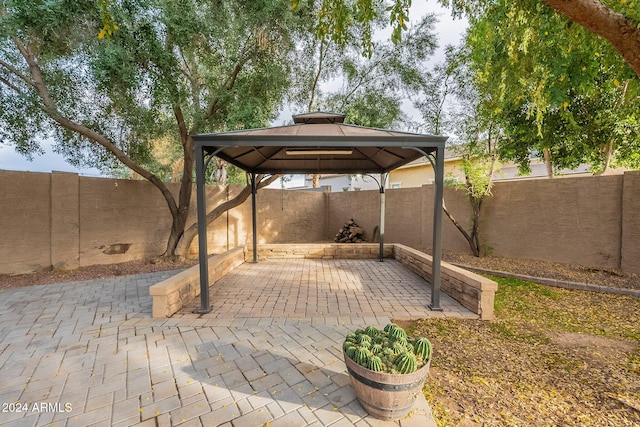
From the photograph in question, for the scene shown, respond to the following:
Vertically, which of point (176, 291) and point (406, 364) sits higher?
point (406, 364)

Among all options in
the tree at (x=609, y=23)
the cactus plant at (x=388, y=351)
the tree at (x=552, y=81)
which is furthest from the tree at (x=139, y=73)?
the tree at (x=609, y=23)

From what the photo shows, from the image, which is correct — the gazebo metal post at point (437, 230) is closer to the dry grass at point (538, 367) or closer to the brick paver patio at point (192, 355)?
the brick paver patio at point (192, 355)

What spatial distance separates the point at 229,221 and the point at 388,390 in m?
7.52

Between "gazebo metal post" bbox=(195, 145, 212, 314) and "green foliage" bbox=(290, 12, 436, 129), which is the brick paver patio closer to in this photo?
"gazebo metal post" bbox=(195, 145, 212, 314)

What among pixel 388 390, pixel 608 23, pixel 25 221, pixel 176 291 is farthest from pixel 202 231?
pixel 25 221

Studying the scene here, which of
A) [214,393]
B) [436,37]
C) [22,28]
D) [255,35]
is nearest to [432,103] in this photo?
[436,37]

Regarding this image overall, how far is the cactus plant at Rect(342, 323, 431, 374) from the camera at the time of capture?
68.6 inches

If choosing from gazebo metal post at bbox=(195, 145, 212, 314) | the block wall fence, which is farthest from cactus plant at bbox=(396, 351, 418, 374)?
the block wall fence

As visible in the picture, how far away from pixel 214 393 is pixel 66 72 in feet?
25.1

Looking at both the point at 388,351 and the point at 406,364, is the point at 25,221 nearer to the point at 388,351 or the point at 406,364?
the point at 388,351

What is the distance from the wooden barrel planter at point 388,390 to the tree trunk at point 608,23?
2942 millimetres

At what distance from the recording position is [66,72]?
591 centimetres

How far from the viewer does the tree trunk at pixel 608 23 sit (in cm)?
208

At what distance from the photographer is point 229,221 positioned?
8.42 metres
